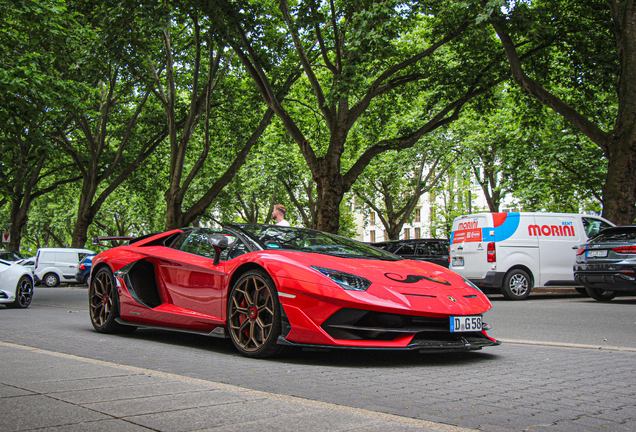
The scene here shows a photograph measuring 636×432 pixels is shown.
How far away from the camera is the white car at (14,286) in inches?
470

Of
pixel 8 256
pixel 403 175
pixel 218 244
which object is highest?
pixel 403 175

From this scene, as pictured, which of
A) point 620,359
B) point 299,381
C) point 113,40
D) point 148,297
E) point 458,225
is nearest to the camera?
point 299,381

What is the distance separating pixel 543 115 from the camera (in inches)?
824

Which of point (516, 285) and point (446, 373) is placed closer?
point (446, 373)

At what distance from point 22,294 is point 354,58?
845 centimetres

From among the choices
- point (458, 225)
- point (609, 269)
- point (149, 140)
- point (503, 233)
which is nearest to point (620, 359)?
point (609, 269)

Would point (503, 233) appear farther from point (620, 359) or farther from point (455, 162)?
point (455, 162)

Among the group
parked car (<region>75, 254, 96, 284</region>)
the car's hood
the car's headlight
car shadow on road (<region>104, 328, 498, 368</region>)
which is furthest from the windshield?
parked car (<region>75, 254, 96, 284</region>)

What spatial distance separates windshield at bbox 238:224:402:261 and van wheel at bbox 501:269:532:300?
27.8ft

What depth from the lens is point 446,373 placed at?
4.43m

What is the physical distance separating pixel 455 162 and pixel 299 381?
102 ft

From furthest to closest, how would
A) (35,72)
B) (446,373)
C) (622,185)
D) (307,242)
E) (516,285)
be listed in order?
(622,185) → (35,72) → (516,285) → (307,242) → (446,373)

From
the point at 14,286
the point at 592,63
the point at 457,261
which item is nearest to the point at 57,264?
the point at 14,286

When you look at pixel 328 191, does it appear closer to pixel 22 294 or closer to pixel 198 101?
pixel 198 101
